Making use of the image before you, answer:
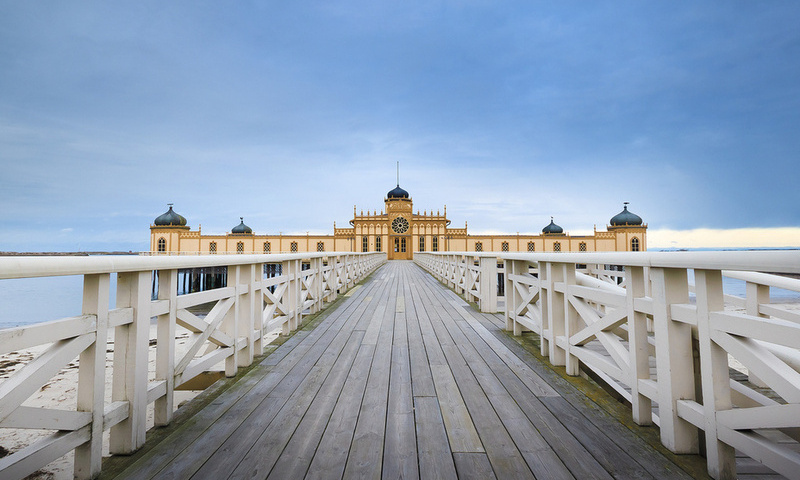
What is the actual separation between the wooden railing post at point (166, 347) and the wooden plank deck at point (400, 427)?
18 cm

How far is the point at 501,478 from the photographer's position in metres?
1.93

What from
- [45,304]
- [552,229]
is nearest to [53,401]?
[45,304]

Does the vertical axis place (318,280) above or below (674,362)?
above

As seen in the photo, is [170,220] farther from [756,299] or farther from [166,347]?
[756,299]

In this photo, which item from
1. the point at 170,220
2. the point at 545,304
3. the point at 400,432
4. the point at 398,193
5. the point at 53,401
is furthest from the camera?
the point at 398,193

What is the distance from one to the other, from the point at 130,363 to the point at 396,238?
150 feet

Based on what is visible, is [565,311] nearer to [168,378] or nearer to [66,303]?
[168,378]

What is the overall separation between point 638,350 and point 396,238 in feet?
149

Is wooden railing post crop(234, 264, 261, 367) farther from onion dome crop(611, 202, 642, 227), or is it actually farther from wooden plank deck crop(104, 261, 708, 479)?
onion dome crop(611, 202, 642, 227)

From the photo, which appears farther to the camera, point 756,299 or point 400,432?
point 756,299

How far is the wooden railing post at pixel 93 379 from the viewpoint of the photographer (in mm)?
1890

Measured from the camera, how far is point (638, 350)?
2455mm

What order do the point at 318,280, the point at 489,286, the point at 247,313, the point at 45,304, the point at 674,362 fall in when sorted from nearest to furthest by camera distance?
the point at 674,362 < the point at 247,313 < the point at 489,286 < the point at 318,280 < the point at 45,304


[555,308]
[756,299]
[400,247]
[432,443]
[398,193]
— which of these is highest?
[398,193]
